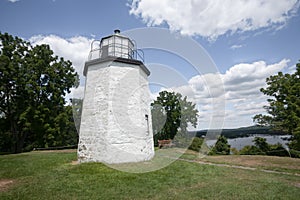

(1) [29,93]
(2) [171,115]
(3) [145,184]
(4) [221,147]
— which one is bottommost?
(3) [145,184]

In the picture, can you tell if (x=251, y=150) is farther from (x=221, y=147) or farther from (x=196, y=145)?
(x=196, y=145)

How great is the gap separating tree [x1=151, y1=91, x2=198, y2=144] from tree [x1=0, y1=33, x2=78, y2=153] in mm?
12315

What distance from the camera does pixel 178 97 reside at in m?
27.1

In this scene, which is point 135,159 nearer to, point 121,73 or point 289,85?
point 121,73

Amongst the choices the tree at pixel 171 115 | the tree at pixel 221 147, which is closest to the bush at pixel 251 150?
the tree at pixel 221 147

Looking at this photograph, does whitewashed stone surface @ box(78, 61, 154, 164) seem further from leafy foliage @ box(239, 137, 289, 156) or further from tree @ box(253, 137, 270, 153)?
tree @ box(253, 137, 270, 153)

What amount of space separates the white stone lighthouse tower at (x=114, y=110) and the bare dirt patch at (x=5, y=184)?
10.7 feet

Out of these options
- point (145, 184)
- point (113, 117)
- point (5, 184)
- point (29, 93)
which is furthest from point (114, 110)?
point (29, 93)

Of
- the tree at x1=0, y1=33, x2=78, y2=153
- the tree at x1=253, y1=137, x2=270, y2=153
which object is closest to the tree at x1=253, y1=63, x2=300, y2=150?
the tree at x1=253, y1=137, x2=270, y2=153

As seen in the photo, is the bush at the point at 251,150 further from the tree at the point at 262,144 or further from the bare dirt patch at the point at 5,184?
the bare dirt patch at the point at 5,184

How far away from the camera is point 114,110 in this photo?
8969 mm

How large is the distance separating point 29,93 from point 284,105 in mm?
24653

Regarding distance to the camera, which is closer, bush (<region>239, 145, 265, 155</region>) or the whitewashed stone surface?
the whitewashed stone surface

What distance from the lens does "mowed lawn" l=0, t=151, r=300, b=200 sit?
498cm
